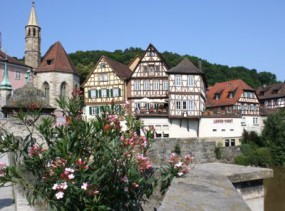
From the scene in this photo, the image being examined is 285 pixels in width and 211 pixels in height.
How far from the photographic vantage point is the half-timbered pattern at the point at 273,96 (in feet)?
206

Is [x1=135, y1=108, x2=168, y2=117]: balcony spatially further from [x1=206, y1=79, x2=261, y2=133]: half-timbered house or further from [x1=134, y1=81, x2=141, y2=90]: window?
[x1=206, y1=79, x2=261, y2=133]: half-timbered house

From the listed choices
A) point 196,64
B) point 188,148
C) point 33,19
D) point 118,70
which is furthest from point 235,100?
point 196,64

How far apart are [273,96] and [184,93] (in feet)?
103

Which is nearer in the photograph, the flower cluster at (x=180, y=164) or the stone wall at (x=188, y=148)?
the flower cluster at (x=180, y=164)

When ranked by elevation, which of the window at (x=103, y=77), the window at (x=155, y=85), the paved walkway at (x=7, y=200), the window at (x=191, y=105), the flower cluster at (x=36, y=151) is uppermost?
the window at (x=103, y=77)

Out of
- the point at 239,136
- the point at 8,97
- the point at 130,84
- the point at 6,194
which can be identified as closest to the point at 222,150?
the point at 239,136

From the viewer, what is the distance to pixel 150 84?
134ft

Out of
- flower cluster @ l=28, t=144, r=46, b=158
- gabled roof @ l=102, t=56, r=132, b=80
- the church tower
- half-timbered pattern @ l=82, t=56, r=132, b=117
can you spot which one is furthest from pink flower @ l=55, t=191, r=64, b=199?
the church tower

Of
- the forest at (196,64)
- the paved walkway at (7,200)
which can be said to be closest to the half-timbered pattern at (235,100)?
the forest at (196,64)

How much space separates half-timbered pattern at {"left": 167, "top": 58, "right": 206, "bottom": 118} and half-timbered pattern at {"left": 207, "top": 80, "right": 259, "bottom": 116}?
6.34 meters

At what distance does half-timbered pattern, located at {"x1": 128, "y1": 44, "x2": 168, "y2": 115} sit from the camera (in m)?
40.3

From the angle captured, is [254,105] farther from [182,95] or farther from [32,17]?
[32,17]

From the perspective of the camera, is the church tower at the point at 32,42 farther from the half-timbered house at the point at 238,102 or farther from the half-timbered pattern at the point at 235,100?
the half-timbered pattern at the point at 235,100

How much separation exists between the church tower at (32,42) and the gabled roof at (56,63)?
227 inches
